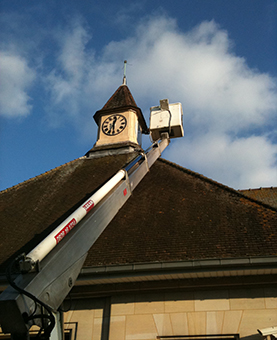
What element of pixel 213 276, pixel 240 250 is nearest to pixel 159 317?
pixel 213 276

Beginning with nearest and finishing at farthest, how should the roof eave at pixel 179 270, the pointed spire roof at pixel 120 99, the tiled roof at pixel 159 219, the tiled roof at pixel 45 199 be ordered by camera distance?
the roof eave at pixel 179 270, the tiled roof at pixel 159 219, the tiled roof at pixel 45 199, the pointed spire roof at pixel 120 99

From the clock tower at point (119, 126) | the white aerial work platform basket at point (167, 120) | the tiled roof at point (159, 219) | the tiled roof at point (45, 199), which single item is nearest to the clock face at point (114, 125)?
the clock tower at point (119, 126)

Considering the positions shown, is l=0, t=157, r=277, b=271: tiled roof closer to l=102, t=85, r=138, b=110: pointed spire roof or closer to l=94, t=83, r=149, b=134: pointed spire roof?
l=94, t=83, r=149, b=134: pointed spire roof

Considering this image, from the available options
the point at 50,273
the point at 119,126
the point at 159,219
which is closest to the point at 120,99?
the point at 119,126

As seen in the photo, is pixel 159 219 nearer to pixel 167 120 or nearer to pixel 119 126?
pixel 167 120

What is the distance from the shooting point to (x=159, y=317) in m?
7.73

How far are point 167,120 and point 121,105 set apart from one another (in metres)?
4.46

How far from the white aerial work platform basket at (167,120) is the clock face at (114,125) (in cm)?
251

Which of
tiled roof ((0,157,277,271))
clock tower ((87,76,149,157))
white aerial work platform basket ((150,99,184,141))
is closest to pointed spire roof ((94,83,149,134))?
clock tower ((87,76,149,157))

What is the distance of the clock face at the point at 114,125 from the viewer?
1822cm

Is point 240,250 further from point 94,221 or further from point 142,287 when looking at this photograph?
point 94,221

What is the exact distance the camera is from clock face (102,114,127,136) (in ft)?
59.8

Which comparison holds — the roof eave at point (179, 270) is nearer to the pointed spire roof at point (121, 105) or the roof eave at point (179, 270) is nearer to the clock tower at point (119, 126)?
the clock tower at point (119, 126)

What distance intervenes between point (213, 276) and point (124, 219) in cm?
299
